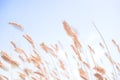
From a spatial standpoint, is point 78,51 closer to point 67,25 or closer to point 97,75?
point 67,25

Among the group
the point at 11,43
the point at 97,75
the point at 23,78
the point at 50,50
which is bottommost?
the point at 97,75

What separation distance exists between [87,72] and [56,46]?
2.40 feet

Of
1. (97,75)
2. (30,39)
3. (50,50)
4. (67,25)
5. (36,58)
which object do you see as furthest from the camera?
(50,50)

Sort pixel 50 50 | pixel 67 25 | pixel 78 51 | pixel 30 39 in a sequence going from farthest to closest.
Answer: pixel 50 50
pixel 30 39
pixel 78 51
pixel 67 25

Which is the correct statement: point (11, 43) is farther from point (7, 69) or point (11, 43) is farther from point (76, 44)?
point (76, 44)

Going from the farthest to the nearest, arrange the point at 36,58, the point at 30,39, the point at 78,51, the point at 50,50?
the point at 50,50 → the point at 36,58 → the point at 30,39 → the point at 78,51

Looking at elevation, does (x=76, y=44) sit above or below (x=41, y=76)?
above

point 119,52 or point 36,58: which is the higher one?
point 119,52

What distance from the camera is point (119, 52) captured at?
3021 millimetres

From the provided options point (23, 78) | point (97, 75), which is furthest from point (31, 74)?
point (97, 75)

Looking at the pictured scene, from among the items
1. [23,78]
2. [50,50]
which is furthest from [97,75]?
[50,50]

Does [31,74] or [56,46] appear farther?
[56,46]

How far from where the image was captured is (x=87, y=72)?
304 cm

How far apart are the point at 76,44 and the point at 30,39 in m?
0.65
